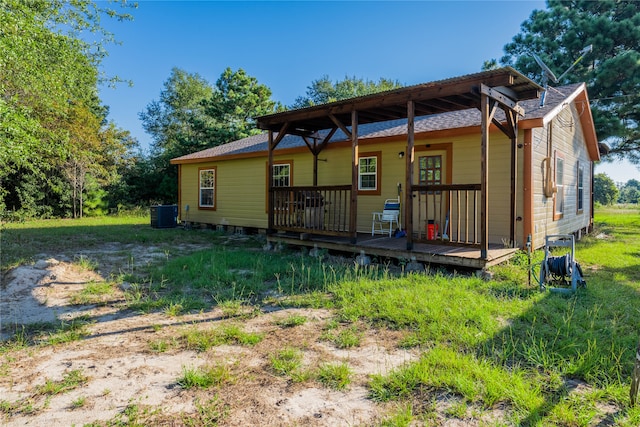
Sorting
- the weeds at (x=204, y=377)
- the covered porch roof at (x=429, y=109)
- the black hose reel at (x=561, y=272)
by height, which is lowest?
the weeds at (x=204, y=377)

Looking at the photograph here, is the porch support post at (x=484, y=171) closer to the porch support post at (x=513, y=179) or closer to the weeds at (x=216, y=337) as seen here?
the porch support post at (x=513, y=179)

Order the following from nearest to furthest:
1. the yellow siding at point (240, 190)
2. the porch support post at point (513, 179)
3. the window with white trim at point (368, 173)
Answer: the porch support post at point (513, 179), the window with white trim at point (368, 173), the yellow siding at point (240, 190)

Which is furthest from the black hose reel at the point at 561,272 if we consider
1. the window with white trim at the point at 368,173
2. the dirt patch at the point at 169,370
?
the window with white trim at the point at 368,173

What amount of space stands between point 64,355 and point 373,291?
3.18 meters

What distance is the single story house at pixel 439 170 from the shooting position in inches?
216

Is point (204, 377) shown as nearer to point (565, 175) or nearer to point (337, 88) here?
point (565, 175)

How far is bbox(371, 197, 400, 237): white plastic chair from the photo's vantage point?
7.83 metres

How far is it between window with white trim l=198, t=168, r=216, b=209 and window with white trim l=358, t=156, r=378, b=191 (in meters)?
5.96

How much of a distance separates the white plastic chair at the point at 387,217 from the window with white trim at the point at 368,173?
606 mm

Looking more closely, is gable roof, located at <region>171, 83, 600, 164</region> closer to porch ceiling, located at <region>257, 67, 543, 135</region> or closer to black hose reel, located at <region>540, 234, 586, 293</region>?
porch ceiling, located at <region>257, 67, 543, 135</region>

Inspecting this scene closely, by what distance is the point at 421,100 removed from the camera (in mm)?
5629

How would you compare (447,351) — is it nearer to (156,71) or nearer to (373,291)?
(373,291)

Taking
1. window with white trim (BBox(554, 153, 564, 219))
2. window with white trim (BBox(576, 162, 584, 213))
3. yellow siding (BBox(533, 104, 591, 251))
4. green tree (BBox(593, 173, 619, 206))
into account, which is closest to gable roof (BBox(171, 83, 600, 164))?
yellow siding (BBox(533, 104, 591, 251))

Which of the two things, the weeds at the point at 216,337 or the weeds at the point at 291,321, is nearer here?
the weeds at the point at 216,337
